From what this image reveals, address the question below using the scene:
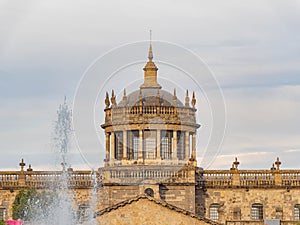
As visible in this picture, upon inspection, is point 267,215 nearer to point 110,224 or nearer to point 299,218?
point 299,218

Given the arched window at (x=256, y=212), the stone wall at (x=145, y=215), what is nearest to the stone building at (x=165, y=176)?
the arched window at (x=256, y=212)

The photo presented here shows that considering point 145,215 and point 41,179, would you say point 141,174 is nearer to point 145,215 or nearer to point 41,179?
point 145,215

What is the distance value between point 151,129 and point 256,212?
338 inches

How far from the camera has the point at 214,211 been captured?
89.6 metres

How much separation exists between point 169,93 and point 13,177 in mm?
11555

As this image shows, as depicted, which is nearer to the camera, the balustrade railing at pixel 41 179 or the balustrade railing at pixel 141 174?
the balustrade railing at pixel 141 174

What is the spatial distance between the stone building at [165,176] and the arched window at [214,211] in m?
0.06

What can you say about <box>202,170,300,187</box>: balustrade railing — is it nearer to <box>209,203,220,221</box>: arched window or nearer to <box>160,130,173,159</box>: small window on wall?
<box>209,203,220,221</box>: arched window

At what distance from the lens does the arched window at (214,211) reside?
293ft

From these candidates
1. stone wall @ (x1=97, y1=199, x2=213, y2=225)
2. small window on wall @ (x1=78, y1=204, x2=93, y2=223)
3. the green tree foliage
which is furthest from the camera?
stone wall @ (x1=97, y1=199, x2=213, y2=225)

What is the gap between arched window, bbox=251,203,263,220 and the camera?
89.4 meters

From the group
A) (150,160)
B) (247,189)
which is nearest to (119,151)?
(150,160)

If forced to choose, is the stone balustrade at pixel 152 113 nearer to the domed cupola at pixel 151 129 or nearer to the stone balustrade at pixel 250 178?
the domed cupola at pixel 151 129

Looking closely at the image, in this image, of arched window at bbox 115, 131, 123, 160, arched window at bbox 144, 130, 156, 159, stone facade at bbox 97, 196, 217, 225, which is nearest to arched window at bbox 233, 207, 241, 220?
stone facade at bbox 97, 196, 217, 225
